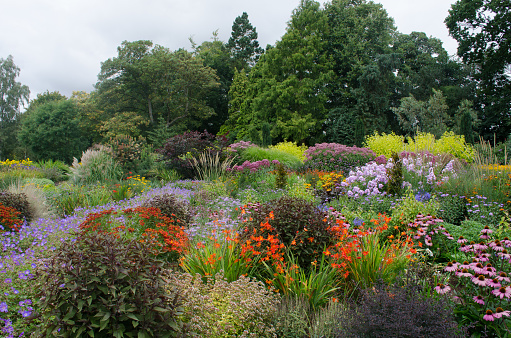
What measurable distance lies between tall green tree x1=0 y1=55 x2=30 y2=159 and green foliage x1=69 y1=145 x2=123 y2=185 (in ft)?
85.9

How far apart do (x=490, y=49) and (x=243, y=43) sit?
59.3 ft

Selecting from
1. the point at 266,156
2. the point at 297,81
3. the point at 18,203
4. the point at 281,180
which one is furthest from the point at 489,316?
the point at 297,81

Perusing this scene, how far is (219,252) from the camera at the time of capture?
3.31m

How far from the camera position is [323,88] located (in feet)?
72.9

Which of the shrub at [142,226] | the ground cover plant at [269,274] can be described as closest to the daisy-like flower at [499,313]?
the ground cover plant at [269,274]

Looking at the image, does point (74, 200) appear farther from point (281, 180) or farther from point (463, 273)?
point (463, 273)

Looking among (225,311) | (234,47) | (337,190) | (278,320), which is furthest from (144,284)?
(234,47)

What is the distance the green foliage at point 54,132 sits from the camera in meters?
26.8

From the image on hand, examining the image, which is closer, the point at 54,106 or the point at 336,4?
the point at 336,4

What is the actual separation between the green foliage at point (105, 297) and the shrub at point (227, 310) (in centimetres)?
30

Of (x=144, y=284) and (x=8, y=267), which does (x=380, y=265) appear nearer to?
(x=144, y=284)

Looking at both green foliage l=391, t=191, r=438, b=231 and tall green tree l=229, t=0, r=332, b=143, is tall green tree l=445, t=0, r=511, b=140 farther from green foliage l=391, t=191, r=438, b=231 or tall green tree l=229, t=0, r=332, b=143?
green foliage l=391, t=191, r=438, b=231

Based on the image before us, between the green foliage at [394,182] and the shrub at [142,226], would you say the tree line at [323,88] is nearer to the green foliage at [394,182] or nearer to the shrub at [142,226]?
the green foliage at [394,182]

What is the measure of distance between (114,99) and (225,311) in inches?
1015
